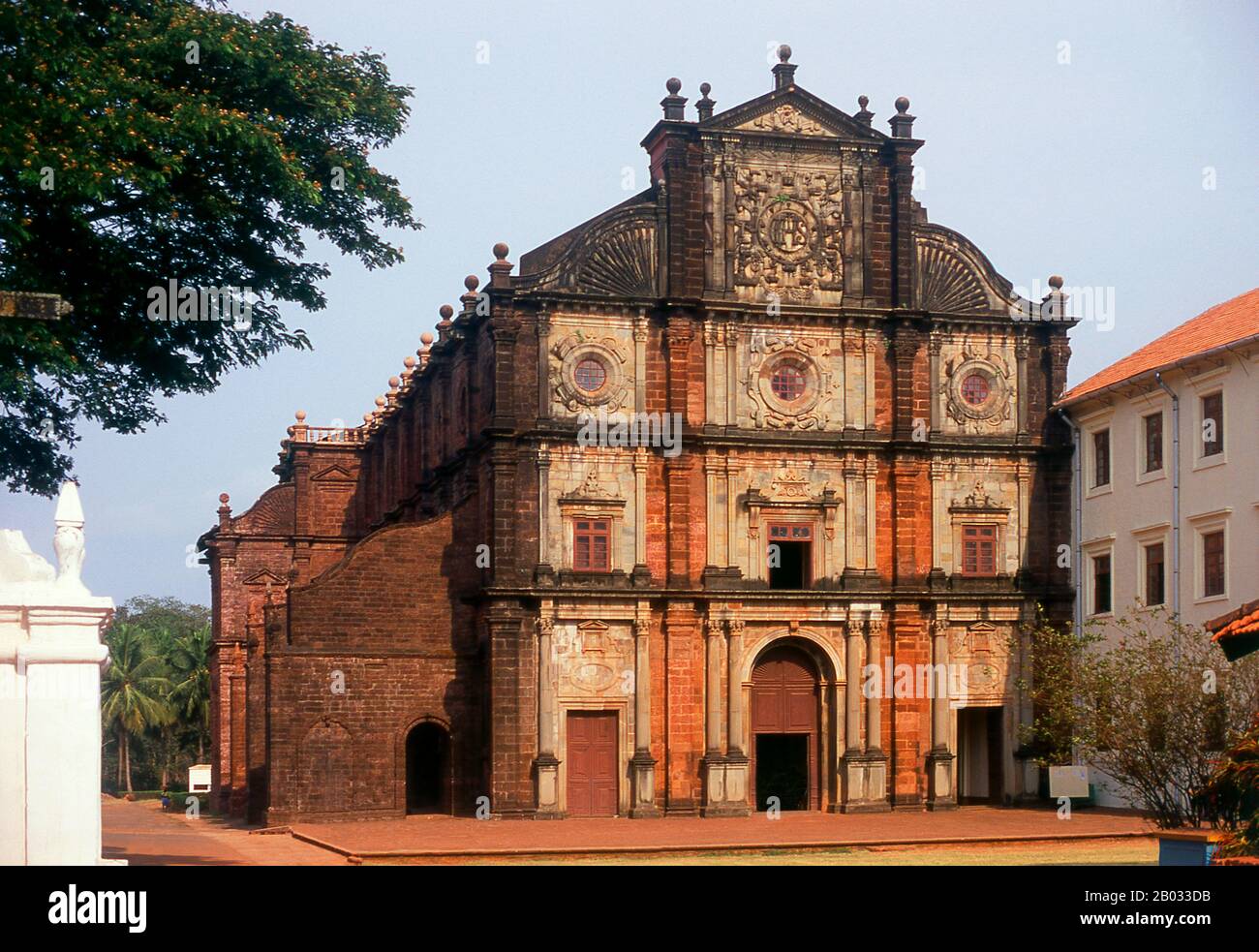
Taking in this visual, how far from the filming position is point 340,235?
81.6ft

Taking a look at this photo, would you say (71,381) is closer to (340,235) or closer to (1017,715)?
(340,235)

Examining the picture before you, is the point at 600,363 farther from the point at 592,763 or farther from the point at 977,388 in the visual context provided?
the point at 977,388

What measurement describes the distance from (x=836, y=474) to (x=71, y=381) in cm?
2326

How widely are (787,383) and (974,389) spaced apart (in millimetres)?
4998

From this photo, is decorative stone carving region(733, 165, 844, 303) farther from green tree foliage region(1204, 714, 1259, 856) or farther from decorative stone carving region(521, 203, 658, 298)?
green tree foliage region(1204, 714, 1259, 856)

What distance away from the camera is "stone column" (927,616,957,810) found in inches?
1678

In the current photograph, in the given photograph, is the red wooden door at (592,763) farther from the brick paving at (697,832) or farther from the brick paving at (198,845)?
the brick paving at (198,845)

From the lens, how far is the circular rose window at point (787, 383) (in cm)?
4328

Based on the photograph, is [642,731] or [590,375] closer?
[642,731]

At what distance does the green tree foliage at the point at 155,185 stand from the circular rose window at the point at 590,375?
17.0 metres

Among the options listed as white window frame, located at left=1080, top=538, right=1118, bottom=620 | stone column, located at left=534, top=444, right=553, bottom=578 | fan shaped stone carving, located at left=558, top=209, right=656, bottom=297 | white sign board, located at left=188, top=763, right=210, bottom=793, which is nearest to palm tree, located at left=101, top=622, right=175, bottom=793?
white sign board, located at left=188, top=763, right=210, bottom=793

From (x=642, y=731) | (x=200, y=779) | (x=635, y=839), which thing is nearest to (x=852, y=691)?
(x=642, y=731)

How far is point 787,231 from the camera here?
43.5m
